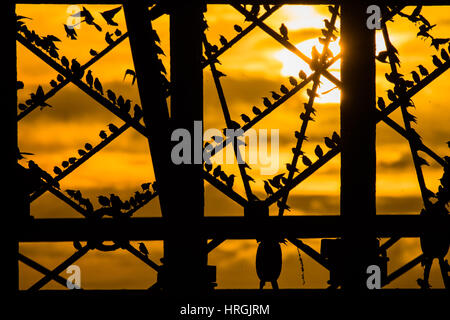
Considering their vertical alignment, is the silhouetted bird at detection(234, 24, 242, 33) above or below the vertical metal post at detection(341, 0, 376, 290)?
above

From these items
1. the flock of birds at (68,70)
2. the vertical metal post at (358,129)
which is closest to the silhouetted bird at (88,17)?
the flock of birds at (68,70)

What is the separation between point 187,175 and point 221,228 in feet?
1.35

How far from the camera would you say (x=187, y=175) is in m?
1.99

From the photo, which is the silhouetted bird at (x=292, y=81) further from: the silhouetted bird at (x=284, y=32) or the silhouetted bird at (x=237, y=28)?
the silhouetted bird at (x=237, y=28)

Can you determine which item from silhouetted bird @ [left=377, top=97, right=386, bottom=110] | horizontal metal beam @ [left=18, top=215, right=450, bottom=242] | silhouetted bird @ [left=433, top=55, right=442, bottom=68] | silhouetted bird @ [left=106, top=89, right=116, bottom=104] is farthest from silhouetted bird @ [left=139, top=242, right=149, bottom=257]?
horizontal metal beam @ [left=18, top=215, right=450, bottom=242]

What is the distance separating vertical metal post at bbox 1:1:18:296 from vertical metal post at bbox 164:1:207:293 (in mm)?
343

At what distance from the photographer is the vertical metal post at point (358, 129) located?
6.47 feet

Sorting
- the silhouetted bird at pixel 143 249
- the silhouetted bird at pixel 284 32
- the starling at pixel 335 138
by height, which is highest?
the silhouetted bird at pixel 284 32

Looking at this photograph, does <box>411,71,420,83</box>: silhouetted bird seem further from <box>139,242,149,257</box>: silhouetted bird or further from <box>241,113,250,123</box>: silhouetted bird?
<box>139,242,149,257</box>: silhouetted bird

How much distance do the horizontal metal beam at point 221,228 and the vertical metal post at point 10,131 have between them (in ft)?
0.24

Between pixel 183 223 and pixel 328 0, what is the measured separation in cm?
227

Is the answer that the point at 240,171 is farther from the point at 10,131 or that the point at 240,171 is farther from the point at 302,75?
the point at 10,131

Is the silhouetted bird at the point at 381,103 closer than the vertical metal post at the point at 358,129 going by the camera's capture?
No

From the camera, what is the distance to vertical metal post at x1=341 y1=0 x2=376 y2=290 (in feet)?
6.47
